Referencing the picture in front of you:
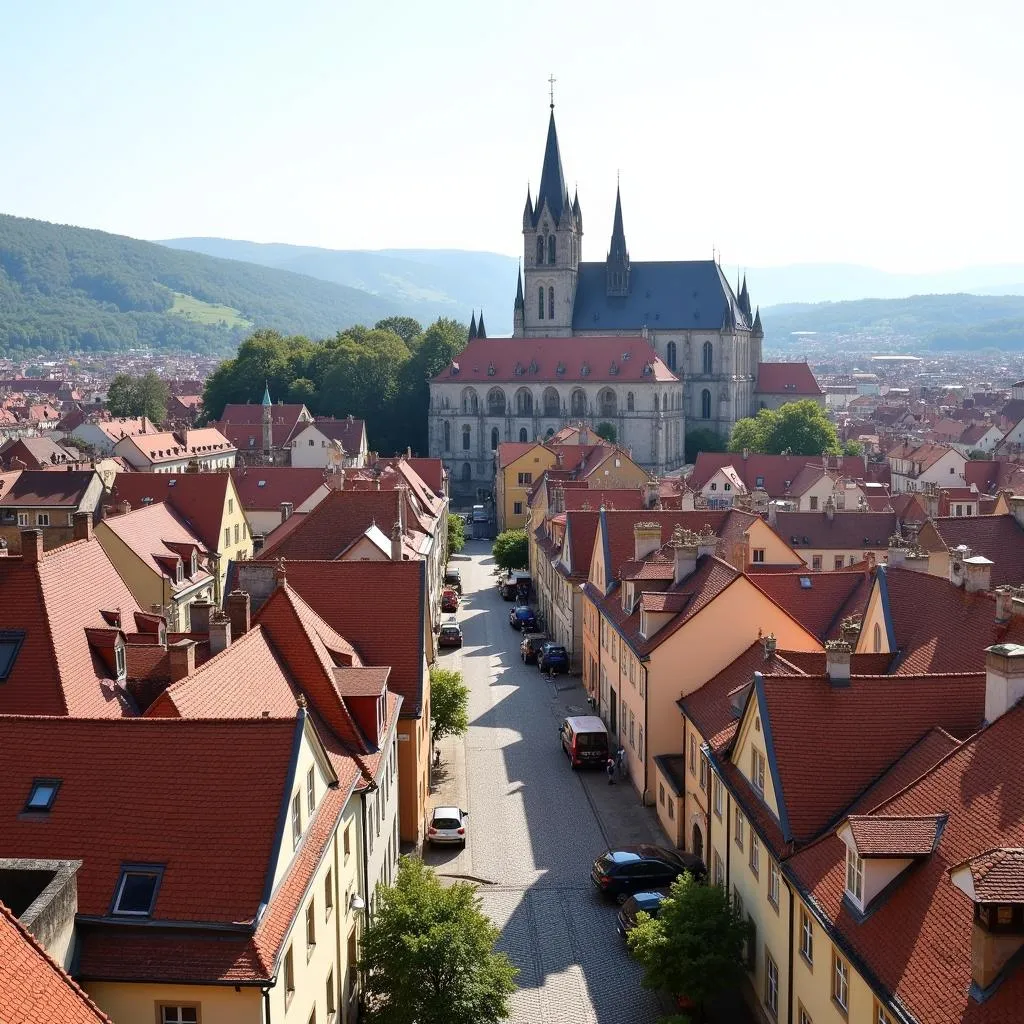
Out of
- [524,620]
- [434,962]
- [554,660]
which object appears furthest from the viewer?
[524,620]

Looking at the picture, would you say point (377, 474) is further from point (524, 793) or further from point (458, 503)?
point (458, 503)

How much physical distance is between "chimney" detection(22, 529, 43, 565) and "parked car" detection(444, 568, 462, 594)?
5164 centimetres

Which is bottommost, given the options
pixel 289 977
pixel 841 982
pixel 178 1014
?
pixel 841 982

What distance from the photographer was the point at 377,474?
236ft

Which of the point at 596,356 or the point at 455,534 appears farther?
the point at 596,356

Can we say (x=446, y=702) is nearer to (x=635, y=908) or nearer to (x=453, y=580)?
(x=635, y=908)

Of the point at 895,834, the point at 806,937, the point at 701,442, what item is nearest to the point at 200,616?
the point at 806,937

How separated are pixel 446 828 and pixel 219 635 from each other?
35.2ft

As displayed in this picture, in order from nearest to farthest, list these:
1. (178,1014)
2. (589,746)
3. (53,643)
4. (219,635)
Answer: (178,1014) < (53,643) < (219,635) < (589,746)

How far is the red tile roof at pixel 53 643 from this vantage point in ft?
85.6

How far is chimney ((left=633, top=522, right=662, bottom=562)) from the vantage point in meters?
46.7

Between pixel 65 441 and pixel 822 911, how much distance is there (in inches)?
4451

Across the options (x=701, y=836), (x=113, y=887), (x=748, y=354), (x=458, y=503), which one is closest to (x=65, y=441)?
(x=458, y=503)

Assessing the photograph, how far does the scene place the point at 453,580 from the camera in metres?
82.2
